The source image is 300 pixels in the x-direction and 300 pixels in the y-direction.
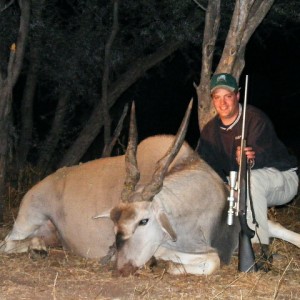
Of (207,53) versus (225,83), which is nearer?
(225,83)

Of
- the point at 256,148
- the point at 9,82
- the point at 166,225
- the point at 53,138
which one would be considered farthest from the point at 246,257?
the point at 53,138

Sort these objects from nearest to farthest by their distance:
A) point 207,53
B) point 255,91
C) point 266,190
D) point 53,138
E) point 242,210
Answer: point 242,210
point 266,190
point 207,53
point 53,138
point 255,91

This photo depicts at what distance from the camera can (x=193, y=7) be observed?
8.49 m

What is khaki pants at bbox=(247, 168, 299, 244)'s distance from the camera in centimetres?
502

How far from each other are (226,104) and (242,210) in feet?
2.67

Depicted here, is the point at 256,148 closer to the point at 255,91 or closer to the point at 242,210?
the point at 242,210

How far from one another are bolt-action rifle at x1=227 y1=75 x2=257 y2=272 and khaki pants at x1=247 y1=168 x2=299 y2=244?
23cm

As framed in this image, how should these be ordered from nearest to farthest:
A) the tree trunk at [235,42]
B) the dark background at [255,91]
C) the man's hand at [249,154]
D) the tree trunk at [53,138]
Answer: the man's hand at [249,154], the tree trunk at [235,42], the tree trunk at [53,138], the dark background at [255,91]

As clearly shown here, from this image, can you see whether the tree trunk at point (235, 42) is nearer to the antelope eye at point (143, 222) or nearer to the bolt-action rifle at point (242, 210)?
the bolt-action rifle at point (242, 210)

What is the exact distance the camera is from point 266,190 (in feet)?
16.8

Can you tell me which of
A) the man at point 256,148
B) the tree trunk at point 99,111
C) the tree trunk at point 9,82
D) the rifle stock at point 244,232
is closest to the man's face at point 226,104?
the man at point 256,148

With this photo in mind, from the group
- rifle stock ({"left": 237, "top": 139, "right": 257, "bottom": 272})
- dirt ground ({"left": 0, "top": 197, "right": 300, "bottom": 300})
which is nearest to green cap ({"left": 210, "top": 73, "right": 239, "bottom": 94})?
rifle stock ({"left": 237, "top": 139, "right": 257, "bottom": 272})

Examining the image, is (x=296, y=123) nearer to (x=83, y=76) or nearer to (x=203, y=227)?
(x=83, y=76)

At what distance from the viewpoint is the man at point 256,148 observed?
5.05m
